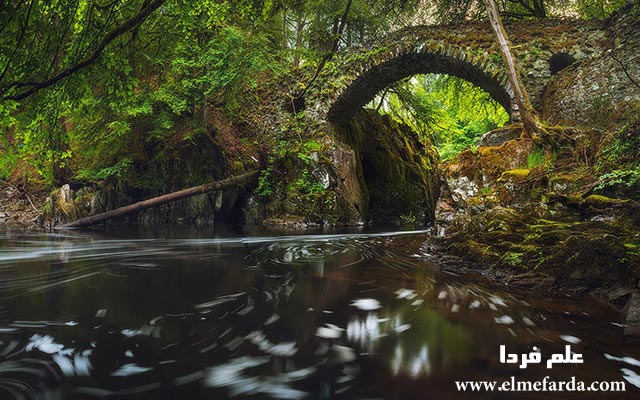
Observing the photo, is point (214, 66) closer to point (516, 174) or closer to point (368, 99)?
point (368, 99)

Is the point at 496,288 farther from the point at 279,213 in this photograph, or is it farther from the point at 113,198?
the point at 113,198

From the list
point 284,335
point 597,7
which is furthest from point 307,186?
point 597,7

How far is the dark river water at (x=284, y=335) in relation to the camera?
166cm

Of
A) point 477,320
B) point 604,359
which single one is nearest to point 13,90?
point 477,320

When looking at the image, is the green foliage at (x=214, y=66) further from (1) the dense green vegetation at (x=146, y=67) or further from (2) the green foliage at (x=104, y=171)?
(2) the green foliage at (x=104, y=171)

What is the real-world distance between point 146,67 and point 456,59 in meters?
8.68

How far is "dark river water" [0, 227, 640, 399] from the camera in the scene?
1.66m

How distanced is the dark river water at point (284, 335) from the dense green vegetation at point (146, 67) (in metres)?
1.66

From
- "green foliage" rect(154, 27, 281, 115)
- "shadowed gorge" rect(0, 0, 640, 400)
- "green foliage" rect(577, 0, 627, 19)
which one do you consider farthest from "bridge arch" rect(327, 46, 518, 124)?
"green foliage" rect(577, 0, 627, 19)

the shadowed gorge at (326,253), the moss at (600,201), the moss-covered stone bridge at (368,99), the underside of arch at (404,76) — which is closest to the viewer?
the shadowed gorge at (326,253)

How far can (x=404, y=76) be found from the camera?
13062 mm

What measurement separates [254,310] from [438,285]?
74.1 inches

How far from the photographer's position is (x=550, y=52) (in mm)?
10188

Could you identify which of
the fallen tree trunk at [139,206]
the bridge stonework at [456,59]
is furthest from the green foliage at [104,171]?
the bridge stonework at [456,59]
